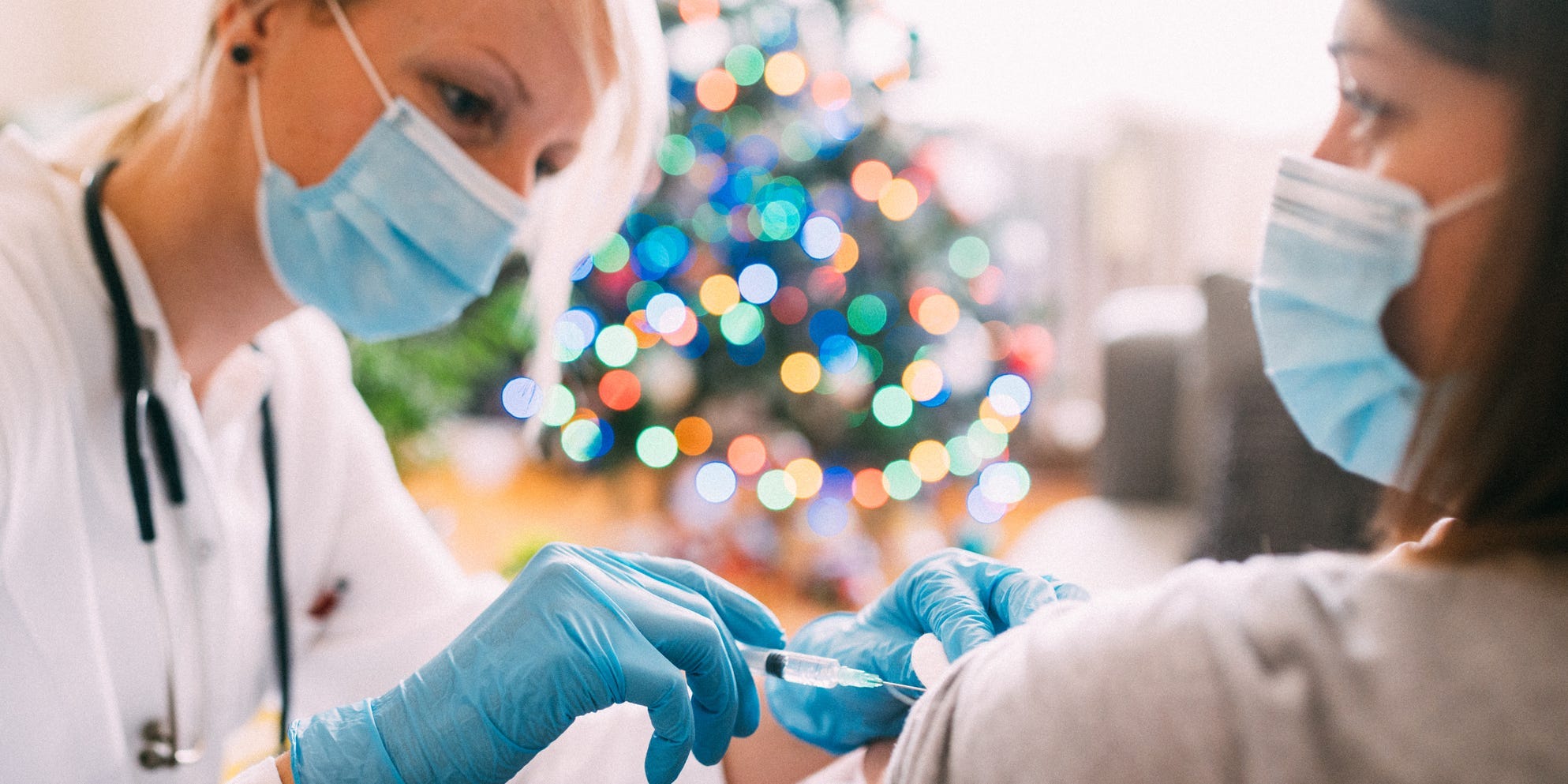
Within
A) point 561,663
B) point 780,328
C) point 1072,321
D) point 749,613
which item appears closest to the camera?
point 561,663

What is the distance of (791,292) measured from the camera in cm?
246

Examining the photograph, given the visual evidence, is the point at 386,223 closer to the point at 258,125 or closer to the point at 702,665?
the point at 258,125

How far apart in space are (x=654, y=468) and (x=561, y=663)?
2.19m

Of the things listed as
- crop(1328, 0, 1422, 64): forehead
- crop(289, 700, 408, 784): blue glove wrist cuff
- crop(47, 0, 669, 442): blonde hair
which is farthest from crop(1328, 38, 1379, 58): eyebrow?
crop(289, 700, 408, 784): blue glove wrist cuff

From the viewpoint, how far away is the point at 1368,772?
419mm

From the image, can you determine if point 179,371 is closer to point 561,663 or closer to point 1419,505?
point 561,663

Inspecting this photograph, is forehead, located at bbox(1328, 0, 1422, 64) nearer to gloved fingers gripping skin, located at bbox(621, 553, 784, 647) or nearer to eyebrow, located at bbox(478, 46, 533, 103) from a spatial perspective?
gloved fingers gripping skin, located at bbox(621, 553, 784, 647)

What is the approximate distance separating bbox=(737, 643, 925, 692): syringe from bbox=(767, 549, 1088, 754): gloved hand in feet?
0.07

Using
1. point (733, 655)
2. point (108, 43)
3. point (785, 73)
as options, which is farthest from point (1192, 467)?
point (108, 43)

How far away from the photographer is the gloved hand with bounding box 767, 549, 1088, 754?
0.70m

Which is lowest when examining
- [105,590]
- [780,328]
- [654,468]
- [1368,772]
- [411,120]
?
[654,468]

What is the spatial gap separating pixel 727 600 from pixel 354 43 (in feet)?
2.14

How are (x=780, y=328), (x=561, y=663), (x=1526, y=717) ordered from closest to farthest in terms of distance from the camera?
(x=1526, y=717) → (x=561, y=663) → (x=780, y=328)

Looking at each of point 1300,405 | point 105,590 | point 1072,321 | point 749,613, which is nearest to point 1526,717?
point 1300,405
